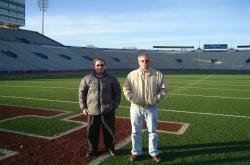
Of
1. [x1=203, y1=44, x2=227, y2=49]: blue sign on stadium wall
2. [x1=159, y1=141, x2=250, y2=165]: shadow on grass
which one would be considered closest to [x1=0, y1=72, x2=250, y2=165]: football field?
[x1=159, y1=141, x2=250, y2=165]: shadow on grass

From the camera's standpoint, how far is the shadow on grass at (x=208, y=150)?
5.80 metres

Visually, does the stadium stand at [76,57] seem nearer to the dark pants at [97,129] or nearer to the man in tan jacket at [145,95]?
the dark pants at [97,129]

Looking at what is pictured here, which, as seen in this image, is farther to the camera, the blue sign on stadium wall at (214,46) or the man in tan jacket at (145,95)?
the blue sign on stadium wall at (214,46)

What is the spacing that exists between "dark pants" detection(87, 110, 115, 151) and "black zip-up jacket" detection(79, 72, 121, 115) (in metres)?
0.16

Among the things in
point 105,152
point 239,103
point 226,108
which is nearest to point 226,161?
point 105,152

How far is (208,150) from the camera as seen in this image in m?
6.40

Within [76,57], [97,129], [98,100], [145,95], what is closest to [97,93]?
[98,100]

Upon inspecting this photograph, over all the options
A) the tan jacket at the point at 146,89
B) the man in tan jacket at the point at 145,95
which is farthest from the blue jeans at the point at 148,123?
the tan jacket at the point at 146,89

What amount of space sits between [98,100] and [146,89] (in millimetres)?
985

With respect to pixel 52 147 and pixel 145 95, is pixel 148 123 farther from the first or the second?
pixel 52 147

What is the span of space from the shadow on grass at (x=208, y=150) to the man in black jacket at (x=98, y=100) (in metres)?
1.16

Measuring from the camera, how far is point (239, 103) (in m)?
13.2

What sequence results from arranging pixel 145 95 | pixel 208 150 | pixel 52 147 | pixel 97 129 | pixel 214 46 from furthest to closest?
pixel 214 46 < pixel 52 147 < pixel 208 150 < pixel 97 129 < pixel 145 95

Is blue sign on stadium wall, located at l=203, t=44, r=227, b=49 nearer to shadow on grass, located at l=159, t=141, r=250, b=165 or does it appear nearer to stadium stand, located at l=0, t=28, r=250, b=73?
stadium stand, located at l=0, t=28, r=250, b=73
